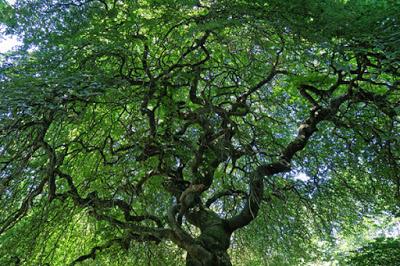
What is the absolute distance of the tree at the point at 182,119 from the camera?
3111mm

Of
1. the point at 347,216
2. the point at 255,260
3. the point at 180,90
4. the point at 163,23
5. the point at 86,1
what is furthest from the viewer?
the point at 255,260

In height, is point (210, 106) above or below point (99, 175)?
above

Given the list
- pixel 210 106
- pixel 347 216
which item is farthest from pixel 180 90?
pixel 347 216

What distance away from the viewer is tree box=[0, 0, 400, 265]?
3111mm

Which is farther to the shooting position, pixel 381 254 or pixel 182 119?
pixel 381 254

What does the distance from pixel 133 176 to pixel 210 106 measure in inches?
53.4

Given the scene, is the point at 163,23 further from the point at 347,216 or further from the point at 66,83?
the point at 347,216

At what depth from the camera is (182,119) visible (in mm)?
4871

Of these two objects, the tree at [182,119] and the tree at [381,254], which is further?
the tree at [381,254]

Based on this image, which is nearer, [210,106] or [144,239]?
[210,106]

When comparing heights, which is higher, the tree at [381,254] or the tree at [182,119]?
the tree at [182,119]

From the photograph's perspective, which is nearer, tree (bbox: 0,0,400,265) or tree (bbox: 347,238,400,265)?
tree (bbox: 0,0,400,265)

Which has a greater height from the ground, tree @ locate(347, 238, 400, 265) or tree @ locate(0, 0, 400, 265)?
tree @ locate(0, 0, 400, 265)

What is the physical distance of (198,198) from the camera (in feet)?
16.5
